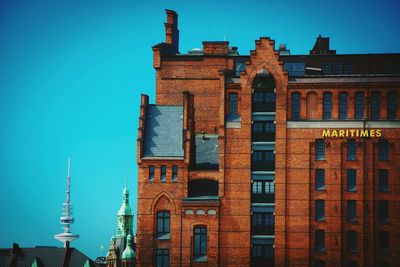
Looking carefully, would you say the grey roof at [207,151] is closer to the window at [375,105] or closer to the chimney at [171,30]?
the chimney at [171,30]

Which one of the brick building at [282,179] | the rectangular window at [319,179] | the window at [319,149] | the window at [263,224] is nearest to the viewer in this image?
the brick building at [282,179]

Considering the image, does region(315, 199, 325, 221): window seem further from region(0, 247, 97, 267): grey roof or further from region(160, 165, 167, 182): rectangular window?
region(0, 247, 97, 267): grey roof

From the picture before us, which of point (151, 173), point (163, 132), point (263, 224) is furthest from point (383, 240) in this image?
point (163, 132)

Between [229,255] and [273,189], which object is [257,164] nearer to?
[273,189]

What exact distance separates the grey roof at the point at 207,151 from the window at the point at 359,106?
1513cm

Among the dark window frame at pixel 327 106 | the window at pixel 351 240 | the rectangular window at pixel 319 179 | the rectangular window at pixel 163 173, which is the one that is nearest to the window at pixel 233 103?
the rectangular window at pixel 163 173

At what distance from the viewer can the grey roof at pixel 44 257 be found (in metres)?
152

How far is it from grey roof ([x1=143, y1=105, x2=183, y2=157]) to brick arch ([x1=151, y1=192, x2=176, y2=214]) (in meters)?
4.20

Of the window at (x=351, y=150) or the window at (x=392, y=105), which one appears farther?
the window at (x=392, y=105)

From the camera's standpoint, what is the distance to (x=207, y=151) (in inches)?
4141

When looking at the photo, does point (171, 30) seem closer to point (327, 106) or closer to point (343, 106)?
point (327, 106)

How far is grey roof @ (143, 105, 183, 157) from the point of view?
101250mm

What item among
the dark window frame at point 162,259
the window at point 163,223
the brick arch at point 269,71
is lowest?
the dark window frame at point 162,259

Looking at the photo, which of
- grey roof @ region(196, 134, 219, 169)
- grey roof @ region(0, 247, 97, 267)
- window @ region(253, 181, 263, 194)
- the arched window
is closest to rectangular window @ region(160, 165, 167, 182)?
grey roof @ region(196, 134, 219, 169)
